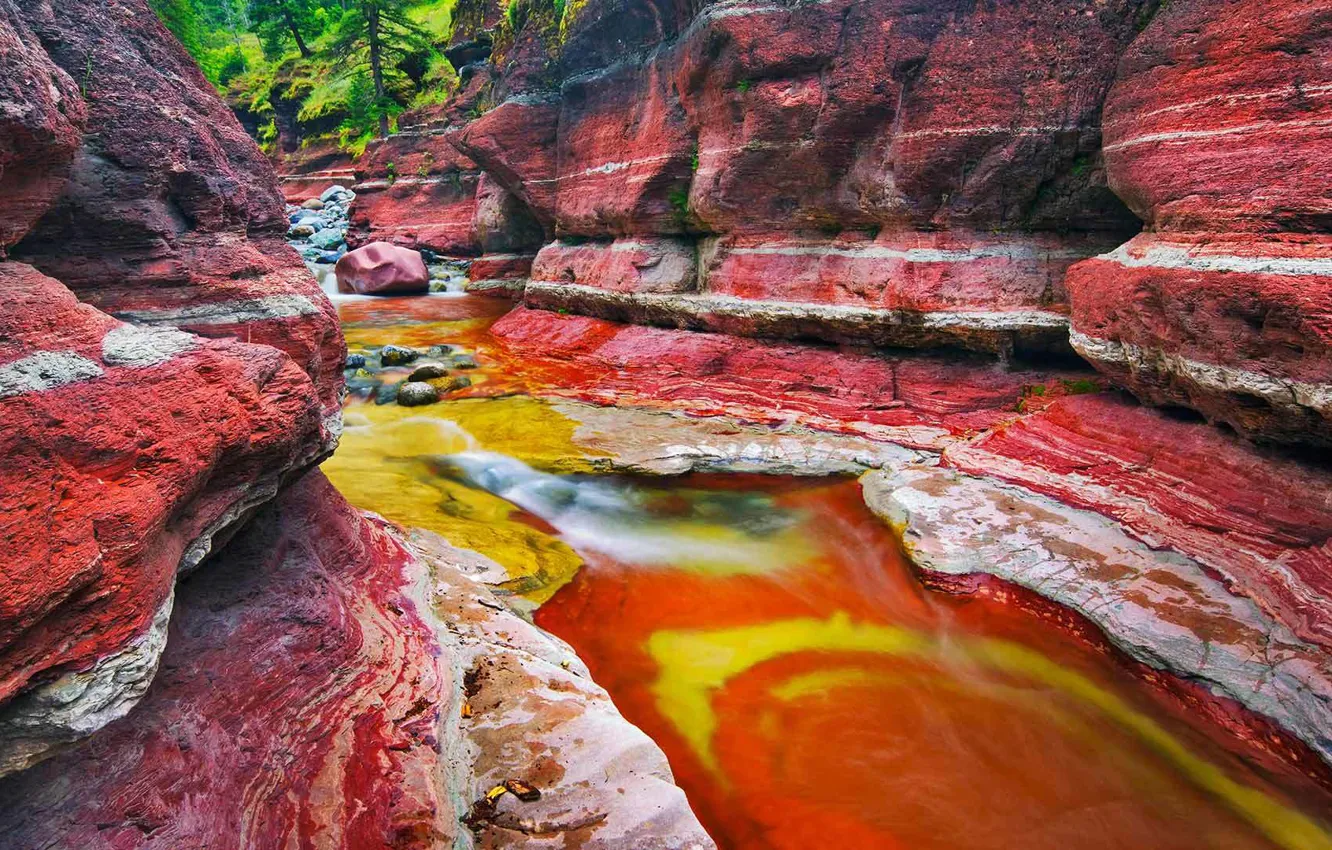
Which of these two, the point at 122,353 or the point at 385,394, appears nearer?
the point at 122,353

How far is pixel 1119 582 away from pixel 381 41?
29.2 meters

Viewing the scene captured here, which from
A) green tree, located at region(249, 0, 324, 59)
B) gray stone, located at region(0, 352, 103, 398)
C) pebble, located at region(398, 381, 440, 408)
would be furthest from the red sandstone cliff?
green tree, located at region(249, 0, 324, 59)

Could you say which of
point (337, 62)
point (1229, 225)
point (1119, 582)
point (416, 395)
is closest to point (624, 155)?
point (416, 395)

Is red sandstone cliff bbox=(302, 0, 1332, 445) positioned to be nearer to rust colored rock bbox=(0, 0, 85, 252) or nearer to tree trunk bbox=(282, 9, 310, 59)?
rust colored rock bbox=(0, 0, 85, 252)

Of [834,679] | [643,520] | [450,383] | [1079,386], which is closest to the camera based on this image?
[834,679]

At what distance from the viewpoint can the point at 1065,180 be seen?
8.22 meters

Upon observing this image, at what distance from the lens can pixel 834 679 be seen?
15.6ft

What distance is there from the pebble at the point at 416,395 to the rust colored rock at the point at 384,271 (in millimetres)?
9873

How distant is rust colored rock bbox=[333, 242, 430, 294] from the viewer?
1894cm

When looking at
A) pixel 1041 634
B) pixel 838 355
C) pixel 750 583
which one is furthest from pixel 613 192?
pixel 1041 634

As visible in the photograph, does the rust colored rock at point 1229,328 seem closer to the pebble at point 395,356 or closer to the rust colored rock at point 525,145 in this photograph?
the pebble at point 395,356

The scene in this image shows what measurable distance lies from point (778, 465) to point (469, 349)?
788cm

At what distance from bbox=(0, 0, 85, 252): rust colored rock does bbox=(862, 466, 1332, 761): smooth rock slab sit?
18.3ft

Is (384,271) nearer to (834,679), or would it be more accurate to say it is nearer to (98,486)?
(834,679)
